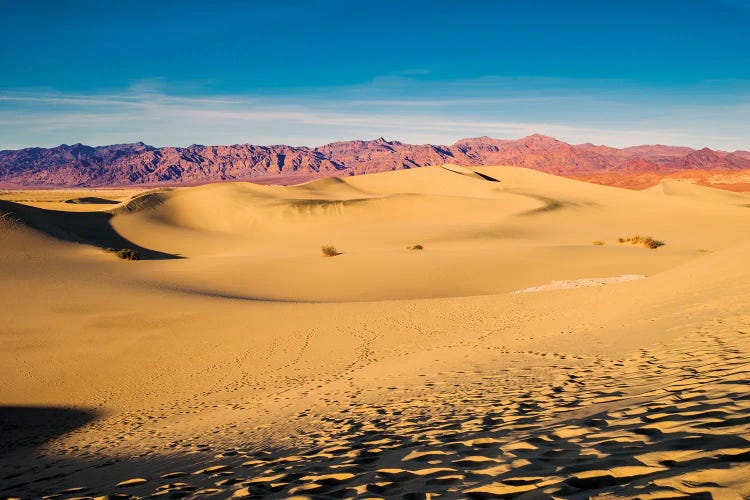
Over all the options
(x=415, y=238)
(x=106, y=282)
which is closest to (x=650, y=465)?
(x=106, y=282)

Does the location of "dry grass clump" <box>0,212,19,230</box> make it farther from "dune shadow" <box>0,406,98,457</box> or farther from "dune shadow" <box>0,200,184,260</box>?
"dune shadow" <box>0,406,98,457</box>

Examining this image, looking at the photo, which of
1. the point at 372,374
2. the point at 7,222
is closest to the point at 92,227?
the point at 7,222

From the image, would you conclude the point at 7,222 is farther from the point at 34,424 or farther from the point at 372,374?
the point at 372,374

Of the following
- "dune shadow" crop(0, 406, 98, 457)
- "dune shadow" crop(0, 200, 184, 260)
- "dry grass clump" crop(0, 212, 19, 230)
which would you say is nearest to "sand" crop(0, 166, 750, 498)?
"dune shadow" crop(0, 406, 98, 457)

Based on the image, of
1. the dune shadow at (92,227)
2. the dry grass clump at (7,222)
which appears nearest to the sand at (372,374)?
the dry grass clump at (7,222)

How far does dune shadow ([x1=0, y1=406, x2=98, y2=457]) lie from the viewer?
8256 mm

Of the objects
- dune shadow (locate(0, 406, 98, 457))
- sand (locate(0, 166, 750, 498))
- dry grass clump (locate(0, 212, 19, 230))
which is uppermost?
dry grass clump (locate(0, 212, 19, 230))

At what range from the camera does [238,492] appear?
4094 mm

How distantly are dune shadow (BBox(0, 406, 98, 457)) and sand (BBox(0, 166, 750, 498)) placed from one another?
5 centimetres

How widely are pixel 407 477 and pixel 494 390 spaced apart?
3475 millimetres

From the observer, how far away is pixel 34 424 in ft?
30.0

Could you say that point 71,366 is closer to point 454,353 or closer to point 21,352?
point 21,352

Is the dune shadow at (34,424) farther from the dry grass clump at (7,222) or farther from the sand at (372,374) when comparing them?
the dry grass clump at (7,222)

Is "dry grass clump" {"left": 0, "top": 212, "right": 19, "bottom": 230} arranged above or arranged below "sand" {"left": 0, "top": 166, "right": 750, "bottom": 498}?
above
